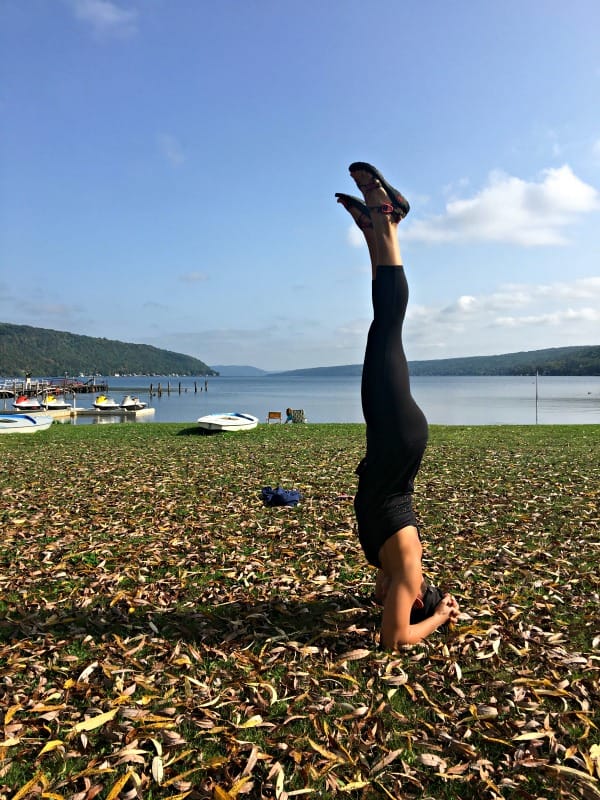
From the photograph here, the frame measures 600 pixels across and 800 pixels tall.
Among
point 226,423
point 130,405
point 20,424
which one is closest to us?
point 226,423

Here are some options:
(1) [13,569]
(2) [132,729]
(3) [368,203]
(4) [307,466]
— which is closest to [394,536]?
(2) [132,729]

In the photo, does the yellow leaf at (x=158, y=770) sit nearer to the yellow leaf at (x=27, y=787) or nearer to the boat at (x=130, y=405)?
the yellow leaf at (x=27, y=787)

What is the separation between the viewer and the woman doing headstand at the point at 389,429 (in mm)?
4828

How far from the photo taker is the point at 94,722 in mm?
3898

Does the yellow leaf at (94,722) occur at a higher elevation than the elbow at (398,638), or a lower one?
lower

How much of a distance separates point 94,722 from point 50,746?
32 cm

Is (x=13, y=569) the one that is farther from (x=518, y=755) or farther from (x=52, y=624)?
(x=518, y=755)

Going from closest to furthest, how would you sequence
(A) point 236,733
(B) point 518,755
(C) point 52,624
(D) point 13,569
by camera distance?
(B) point 518,755, (A) point 236,733, (C) point 52,624, (D) point 13,569

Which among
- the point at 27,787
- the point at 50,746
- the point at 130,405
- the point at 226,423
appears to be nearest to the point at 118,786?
the point at 27,787

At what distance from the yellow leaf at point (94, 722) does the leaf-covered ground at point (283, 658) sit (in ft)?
0.04

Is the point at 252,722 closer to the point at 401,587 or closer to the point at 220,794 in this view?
the point at 220,794

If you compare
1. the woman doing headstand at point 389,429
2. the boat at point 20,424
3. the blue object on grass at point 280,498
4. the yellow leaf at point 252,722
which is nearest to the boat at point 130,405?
the boat at point 20,424

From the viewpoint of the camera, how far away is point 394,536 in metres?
4.83

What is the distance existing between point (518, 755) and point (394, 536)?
1.77 m
